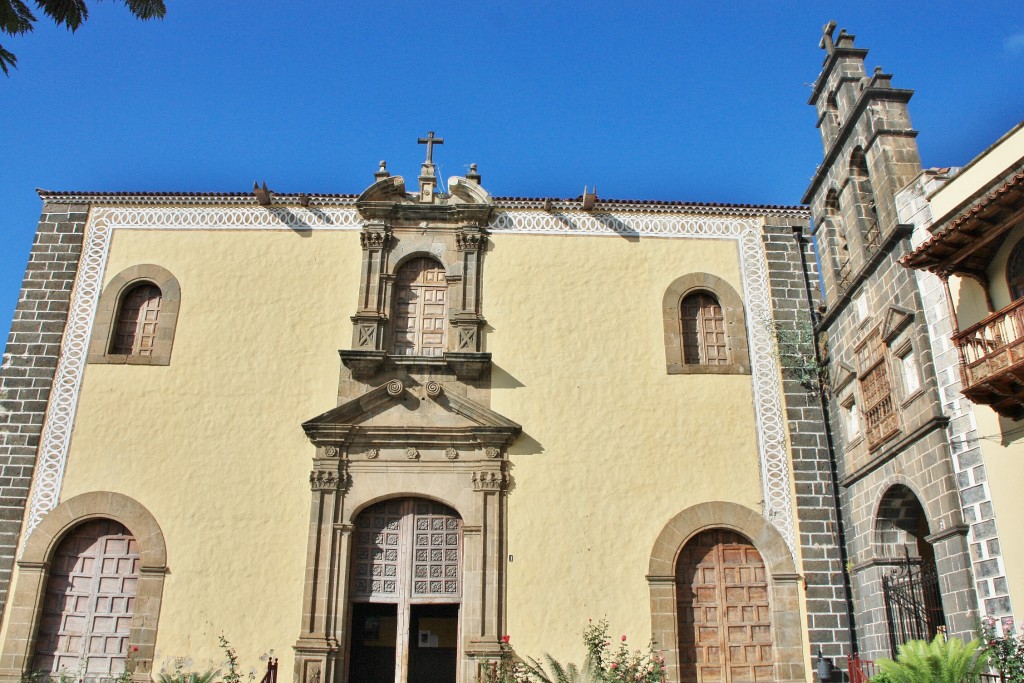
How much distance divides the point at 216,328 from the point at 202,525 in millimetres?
3144

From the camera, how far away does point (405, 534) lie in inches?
543

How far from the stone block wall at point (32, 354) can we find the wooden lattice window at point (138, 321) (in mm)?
852

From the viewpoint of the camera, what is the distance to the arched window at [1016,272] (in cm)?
1051

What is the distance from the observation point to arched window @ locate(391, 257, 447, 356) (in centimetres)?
1493

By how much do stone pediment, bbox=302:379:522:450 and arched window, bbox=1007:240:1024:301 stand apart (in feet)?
22.3

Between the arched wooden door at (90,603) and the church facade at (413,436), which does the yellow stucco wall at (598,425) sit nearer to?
the church facade at (413,436)

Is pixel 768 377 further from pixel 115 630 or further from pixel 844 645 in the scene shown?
pixel 115 630

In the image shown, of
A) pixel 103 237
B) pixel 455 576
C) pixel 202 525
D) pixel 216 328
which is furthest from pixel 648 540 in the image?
pixel 103 237

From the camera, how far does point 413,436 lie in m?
14.0

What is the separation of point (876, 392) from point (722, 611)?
12.4 feet

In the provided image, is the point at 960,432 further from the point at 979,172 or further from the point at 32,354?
the point at 32,354

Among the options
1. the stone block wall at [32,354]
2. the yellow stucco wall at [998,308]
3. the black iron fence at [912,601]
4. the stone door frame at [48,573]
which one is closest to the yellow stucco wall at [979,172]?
the yellow stucco wall at [998,308]

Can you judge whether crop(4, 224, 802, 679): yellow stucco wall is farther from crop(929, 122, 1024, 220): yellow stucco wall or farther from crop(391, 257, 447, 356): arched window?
crop(929, 122, 1024, 220): yellow stucco wall

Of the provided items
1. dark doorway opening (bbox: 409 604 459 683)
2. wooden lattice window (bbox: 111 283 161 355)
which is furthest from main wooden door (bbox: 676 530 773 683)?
wooden lattice window (bbox: 111 283 161 355)
